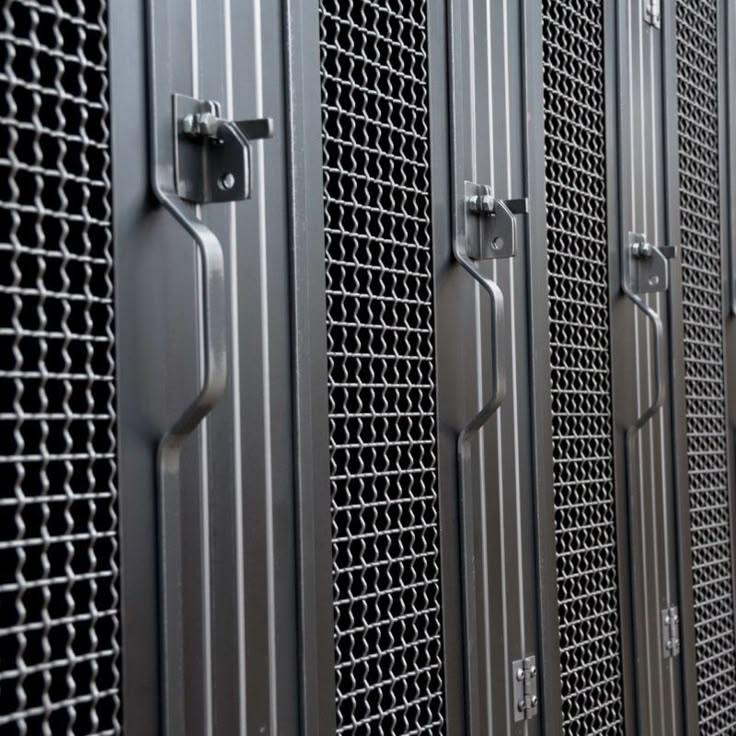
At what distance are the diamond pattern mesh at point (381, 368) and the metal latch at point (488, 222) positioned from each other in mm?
87

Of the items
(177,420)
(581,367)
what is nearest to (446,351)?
(581,367)

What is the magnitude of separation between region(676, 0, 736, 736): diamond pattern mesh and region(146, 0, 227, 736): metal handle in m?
1.41

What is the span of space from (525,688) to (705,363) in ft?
3.10

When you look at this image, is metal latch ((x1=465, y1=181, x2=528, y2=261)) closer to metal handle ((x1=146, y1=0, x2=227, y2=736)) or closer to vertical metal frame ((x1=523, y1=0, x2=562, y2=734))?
vertical metal frame ((x1=523, y1=0, x2=562, y2=734))

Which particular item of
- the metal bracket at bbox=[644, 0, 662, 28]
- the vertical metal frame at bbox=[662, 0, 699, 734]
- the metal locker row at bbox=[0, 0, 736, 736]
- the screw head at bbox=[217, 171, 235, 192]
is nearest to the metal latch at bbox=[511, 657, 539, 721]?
the metal locker row at bbox=[0, 0, 736, 736]

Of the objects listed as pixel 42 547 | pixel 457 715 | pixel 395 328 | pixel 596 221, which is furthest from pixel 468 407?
pixel 42 547

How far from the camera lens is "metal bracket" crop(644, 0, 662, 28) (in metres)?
2.11

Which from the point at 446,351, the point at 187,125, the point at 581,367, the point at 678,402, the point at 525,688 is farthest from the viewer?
the point at 678,402

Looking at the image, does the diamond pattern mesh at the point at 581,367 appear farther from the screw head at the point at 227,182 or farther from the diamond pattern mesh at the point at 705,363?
the screw head at the point at 227,182

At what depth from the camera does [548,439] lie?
174cm

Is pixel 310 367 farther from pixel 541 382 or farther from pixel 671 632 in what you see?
pixel 671 632

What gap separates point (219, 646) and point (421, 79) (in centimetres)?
72

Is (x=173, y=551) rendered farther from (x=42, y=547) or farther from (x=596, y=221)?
(x=596, y=221)

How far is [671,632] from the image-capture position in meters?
2.11
